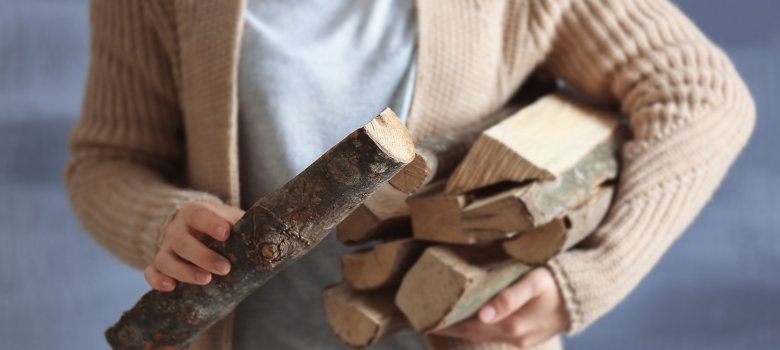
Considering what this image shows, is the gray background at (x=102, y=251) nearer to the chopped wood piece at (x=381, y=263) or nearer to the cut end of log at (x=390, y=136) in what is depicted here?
the chopped wood piece at (x=381, y=263)

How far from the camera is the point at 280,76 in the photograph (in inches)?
24.7

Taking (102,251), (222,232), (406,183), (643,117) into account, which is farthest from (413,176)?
(102,251)

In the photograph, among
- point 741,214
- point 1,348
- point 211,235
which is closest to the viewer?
point 211,235

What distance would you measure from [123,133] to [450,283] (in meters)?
0.32

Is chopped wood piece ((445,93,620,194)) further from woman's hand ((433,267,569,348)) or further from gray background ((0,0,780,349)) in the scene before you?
gray background ((0,0,780,349))

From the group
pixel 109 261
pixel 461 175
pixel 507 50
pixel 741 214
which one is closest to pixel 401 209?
pixel 461 175

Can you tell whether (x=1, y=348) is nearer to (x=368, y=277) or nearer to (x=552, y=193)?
(x=368, y=277)

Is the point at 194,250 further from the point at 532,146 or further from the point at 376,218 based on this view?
the point at 532,146

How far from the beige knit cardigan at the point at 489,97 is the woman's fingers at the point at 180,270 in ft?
0.24

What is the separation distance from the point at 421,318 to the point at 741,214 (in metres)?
0.50

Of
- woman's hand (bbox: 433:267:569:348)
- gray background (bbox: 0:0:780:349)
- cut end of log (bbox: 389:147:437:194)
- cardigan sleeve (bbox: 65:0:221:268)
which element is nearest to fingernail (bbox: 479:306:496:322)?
woman's hand (bbox: 433:267:569:348)

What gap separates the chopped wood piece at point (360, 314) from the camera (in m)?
0.57

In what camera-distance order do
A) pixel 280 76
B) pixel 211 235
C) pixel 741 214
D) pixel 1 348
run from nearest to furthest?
pixel 211 235 < pixel 280 76 < pixel 741 214 < pixel 1 348

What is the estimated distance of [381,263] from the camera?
1.87 ft
